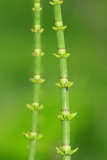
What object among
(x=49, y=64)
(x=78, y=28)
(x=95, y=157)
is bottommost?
(x=95, y=157)

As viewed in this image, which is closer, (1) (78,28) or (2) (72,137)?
(2) (72,137)

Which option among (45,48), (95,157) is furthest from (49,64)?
(95,157)

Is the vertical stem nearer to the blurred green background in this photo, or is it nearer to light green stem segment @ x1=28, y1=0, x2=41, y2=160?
light green stem segment @ x1=28, y1=0, x2=41, y2=160

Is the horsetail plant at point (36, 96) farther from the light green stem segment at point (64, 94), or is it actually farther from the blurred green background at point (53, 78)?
the blurred green background at point (53, 78)

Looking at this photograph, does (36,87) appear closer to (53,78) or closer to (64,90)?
(64,90)

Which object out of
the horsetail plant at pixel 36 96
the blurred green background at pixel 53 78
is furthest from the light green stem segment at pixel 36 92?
the blurred green background at pixel 53 78

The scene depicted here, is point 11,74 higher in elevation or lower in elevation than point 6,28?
lower

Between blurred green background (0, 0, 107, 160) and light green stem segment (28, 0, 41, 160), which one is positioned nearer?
light green stem segment (28, 0, 41, 160)

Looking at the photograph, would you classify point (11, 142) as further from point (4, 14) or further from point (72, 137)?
point (4, 14)

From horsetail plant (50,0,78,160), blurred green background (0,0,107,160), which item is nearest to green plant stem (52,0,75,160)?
horsetail plant (50,0,78,160)
